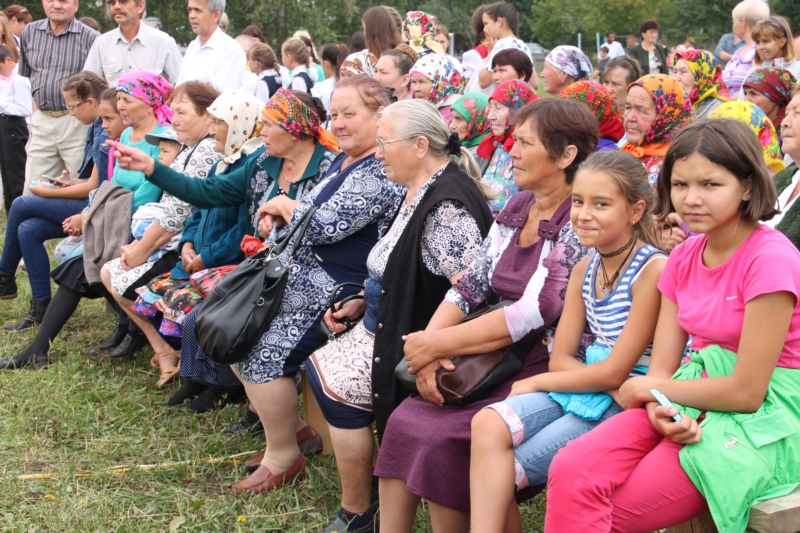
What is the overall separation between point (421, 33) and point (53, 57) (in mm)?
3577

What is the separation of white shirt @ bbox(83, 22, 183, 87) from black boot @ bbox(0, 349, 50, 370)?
112 inches

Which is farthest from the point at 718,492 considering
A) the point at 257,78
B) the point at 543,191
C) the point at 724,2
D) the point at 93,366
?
the point at 724,2

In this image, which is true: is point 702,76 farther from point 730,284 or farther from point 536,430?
point 536,430

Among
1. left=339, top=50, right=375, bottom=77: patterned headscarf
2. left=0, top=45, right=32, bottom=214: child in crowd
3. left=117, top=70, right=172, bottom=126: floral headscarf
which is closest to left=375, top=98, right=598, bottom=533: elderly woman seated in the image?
left=117, top=70, right=172, bottom=126: floral headscarf

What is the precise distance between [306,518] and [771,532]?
6.44 feet

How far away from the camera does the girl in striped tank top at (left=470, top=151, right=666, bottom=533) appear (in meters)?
2.47

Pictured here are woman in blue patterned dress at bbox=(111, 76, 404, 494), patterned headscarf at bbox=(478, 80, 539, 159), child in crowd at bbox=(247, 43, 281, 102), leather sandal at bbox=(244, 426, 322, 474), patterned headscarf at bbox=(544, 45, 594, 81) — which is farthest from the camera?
child in crowd at bbox=(247, 43, 281, 102)

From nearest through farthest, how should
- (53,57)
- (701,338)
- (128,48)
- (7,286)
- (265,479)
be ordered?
(701,338) → (265,479) → (7,286) → (128,48) → (53,57)

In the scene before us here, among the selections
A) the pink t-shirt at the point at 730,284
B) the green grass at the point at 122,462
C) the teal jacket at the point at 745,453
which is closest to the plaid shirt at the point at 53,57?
the green grass at the point at 122,462

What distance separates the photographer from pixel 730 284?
2.26 metres

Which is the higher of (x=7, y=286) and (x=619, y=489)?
(x=619, y=489)

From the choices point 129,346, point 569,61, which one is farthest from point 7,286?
point 569,61

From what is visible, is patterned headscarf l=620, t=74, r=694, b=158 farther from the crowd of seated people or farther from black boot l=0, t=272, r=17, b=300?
black boot l=0, t=272, r=17, b=300

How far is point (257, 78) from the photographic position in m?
9.09
